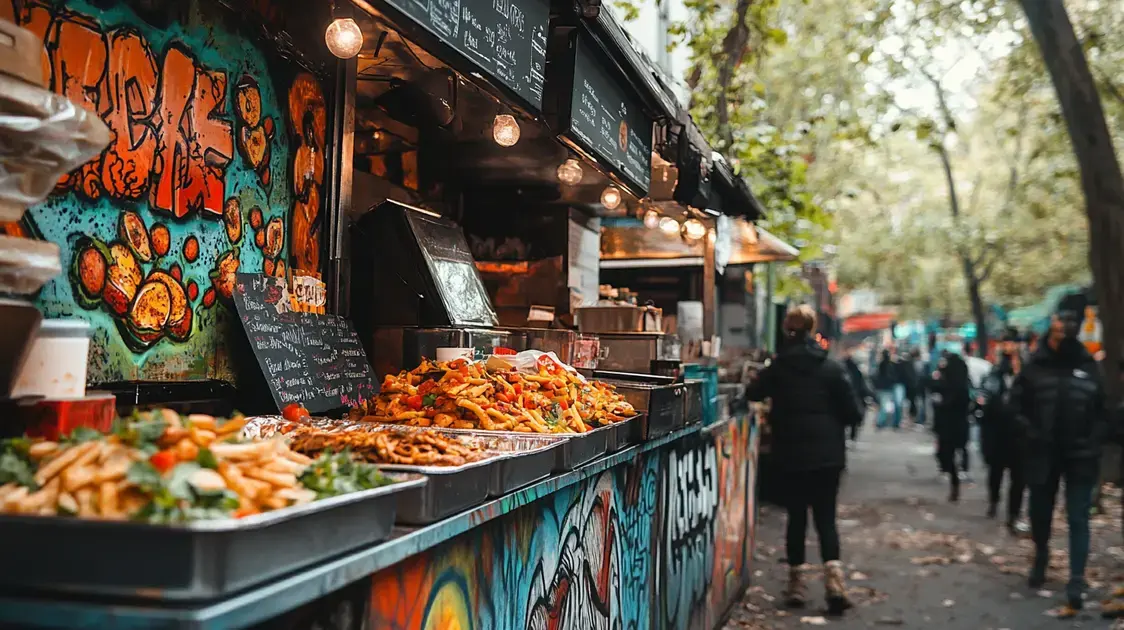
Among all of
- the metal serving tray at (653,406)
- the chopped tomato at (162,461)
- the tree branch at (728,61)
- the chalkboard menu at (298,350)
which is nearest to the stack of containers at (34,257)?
the chopped tomato at (162,461)

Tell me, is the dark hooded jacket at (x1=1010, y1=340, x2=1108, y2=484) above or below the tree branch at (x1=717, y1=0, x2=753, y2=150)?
below

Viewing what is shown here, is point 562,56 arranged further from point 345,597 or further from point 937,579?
point 937,579

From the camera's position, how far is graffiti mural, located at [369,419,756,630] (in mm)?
2637

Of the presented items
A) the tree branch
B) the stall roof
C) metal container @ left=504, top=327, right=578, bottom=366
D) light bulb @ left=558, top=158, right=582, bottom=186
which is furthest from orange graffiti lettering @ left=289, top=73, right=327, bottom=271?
the tree branch

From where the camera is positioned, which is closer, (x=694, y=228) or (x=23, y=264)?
(x=23, y=264)

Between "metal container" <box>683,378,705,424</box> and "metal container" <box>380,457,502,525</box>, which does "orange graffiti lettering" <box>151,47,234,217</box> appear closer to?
"metal container" <box>380,457,502,525</box>

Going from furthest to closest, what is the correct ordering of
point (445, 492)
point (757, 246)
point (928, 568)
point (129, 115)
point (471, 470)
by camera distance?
point (757, 246) < point (928, 568) < point (129, 115) < point (471, 470) < point (445, 492)

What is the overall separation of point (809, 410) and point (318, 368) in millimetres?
4824

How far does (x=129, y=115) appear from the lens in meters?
3.60

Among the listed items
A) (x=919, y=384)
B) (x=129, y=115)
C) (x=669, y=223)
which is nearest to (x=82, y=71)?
(x=129, y=115)

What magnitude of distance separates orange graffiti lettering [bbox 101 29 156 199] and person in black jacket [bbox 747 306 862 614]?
5.87m

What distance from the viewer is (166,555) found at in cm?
154

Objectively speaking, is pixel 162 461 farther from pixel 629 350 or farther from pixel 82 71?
pixel 629 350

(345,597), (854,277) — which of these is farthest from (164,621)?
(854,277)
